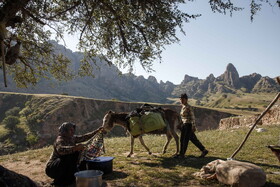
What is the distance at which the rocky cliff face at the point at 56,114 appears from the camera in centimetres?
6259

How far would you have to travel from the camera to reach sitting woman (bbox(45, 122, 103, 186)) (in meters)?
6.09

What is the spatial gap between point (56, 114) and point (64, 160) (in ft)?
215

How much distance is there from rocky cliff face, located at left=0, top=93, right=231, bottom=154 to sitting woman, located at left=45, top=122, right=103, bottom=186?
55.2 metres

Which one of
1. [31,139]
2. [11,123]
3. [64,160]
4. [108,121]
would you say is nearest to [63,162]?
[64,160]

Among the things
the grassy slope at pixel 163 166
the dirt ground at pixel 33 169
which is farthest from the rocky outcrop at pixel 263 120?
the dirt ground at pixel 33 169

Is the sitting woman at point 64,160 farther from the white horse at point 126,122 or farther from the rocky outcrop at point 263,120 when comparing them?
the rocky outcrop at point 263,120

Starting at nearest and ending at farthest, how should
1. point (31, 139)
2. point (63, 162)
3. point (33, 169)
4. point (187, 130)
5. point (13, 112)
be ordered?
point (63, 162)
point (33, 169)
point (187, 130)
point (31, 139)
point (13, 112)

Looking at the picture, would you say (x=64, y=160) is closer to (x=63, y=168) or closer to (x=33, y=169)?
(x=63, y=168)

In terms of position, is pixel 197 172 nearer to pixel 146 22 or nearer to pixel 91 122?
pixel 146 22

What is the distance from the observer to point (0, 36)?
282 inches

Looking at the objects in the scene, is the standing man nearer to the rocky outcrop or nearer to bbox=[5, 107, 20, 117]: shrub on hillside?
the rocky outcrop

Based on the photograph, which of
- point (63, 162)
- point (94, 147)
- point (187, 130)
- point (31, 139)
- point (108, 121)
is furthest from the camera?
point (31, 139)

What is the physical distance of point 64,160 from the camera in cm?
620

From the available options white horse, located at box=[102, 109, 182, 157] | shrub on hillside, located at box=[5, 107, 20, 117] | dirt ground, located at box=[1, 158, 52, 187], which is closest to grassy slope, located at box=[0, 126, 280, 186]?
dirt ground, located at box=[1, 158, 52, 187]
